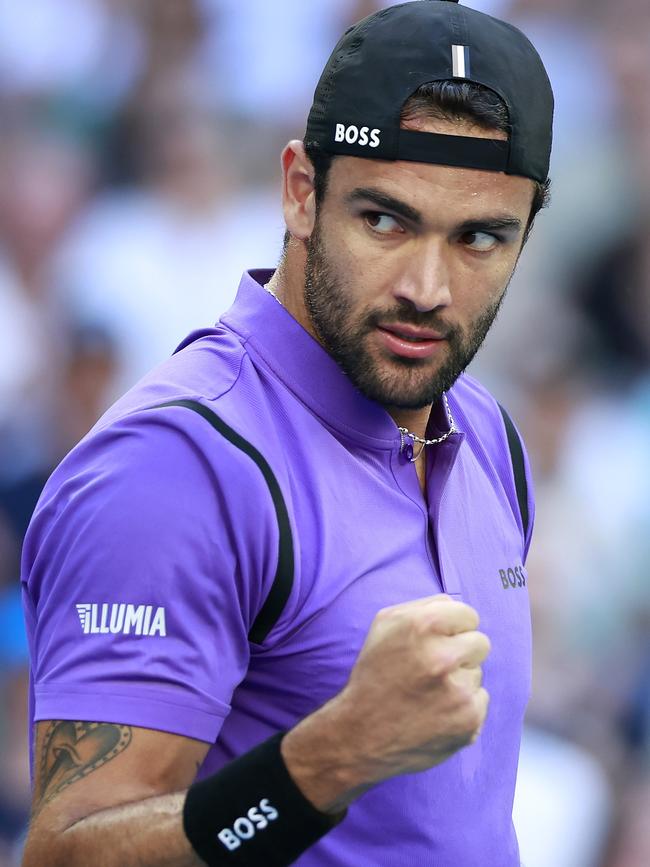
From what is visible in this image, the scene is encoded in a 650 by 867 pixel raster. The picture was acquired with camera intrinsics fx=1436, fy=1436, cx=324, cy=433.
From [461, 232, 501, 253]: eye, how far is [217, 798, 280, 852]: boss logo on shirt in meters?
0.93

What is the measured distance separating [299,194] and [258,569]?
73 cm

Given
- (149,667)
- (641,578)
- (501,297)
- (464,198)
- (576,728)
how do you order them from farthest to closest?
(641,578) < (576,728) < (501,297) < (464,198) < (149,667)

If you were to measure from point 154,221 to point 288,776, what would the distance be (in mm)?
4560

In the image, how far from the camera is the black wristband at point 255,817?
1.73 m

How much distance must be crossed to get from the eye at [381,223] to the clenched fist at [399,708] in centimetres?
68

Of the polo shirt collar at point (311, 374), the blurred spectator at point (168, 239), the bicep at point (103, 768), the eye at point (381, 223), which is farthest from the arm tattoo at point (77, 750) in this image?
the blurred spectator at point (168, 239)

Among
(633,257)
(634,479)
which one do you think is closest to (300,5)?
(633,257)

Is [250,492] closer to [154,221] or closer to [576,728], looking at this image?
[576,728]

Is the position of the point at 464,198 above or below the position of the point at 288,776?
above

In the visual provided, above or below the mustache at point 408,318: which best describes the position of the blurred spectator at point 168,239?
below

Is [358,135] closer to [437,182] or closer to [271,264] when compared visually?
[437,182]

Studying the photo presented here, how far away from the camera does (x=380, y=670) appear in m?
A: 1.68

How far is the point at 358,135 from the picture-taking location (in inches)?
85.5

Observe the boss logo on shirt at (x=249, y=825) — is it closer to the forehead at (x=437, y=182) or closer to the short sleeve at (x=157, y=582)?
the short sleeve at (x=157, y=582)
